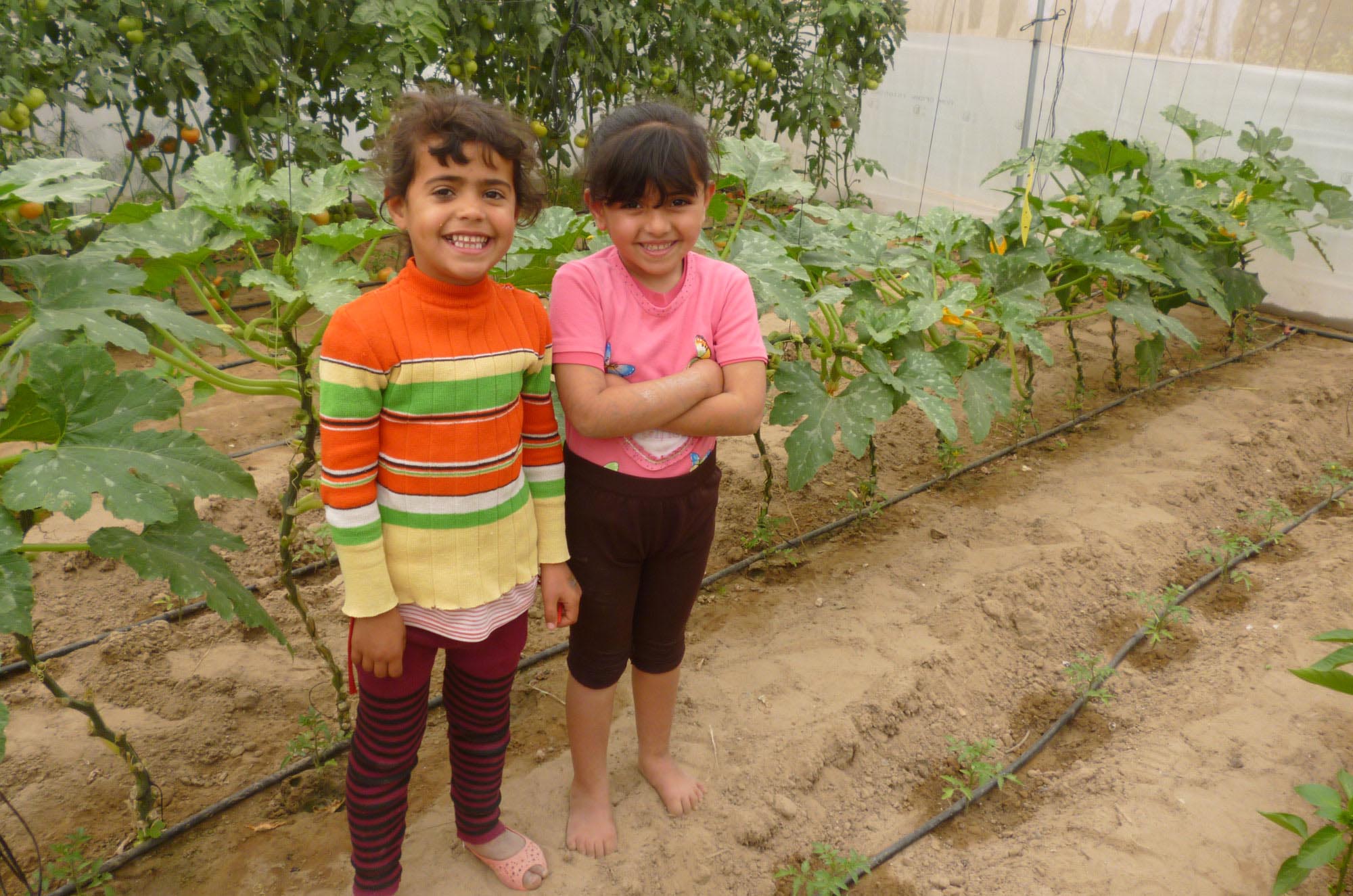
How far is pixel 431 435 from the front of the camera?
1.25 m

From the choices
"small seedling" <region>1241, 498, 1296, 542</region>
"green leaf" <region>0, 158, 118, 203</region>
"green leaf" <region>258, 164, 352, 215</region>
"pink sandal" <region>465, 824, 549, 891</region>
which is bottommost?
"small seedling" <region>1241, 498, 1296, 542</region>

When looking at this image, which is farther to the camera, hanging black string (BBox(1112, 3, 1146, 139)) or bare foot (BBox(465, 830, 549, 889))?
hanging black string (BBox(1112, 3, 1146, 139))

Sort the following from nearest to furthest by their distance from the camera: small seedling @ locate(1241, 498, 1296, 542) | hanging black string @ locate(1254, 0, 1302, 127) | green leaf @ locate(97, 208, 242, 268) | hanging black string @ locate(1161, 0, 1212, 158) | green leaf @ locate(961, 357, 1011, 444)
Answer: green leaf @ locate(97, 208, 242, 268) < green leaf @ locate(961, 357, 1011, 444) < small seedling @ locate(1241, 498, 1296, 542) < hanging black string @ locate(1254, 0, 1302, 127) < hanging black string @ locate(1161, 0, 1212, 158)

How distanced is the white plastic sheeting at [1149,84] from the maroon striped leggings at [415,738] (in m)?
5.15

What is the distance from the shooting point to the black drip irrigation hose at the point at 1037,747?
180 centimetres

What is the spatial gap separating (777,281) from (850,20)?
410cm

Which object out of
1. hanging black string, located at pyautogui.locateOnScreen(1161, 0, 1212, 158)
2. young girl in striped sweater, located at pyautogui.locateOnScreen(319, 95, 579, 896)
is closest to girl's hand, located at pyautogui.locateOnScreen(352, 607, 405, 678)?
young girl in striped sweater, located at pyautogui.locateOnScreen(319, 95, 579, 896)

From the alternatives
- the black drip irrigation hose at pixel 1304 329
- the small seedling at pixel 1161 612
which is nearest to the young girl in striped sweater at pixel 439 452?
the small seedling at pixel 1161 612

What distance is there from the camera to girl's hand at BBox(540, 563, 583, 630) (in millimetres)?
1441

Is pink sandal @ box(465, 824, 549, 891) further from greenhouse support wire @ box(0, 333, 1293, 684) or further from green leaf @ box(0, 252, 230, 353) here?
green leaf @ box(0, 252, 230, 353)

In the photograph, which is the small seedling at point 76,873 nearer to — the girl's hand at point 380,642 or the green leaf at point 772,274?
the girl's hand at point 380,642

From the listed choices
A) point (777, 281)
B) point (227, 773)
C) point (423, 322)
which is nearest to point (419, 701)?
point (423, 322)

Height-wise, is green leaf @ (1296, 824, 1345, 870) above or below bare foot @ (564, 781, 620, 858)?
above

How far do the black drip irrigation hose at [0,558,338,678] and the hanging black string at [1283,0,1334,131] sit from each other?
→ 17.4ft
